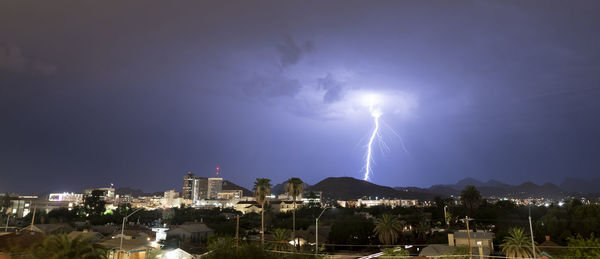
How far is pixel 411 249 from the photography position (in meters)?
55.9

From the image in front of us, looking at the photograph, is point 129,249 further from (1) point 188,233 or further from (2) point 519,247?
(2) point 519,247

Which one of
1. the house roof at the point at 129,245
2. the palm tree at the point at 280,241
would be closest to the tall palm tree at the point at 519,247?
the palm tree at the point at 280,241

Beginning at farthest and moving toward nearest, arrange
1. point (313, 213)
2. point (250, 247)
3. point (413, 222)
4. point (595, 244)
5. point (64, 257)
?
point (313, 213), point (413, 222), point (595, 244), point (250, 247), point (64, 257)

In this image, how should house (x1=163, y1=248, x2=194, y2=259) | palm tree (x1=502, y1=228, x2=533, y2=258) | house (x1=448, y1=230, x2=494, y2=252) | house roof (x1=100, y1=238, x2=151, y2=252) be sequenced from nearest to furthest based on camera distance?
house roof (x1=100, y1=238, x2=151, y2=252) < house (x1=163, y1=248, x2=194, y2=259) < palm tree (x1=502, y1=228, x2=533, y2=258) < house (x1=448, y1=230, x2=494, y2=252)

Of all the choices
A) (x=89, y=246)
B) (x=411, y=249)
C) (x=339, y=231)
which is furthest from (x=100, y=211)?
(x=89, y=246)

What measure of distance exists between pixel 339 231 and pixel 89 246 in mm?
48097

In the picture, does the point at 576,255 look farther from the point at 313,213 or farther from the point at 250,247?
the point at 313,213

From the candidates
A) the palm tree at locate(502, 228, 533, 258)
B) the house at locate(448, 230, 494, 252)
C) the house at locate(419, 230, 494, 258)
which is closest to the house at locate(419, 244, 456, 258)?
the house at locate(419, 230, 494, 258)

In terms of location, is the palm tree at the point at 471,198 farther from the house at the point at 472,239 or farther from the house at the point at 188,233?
the house at the point at 188,233

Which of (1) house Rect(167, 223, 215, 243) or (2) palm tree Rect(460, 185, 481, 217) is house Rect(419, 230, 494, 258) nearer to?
(1) house Rect(167, 223, 215, 243)

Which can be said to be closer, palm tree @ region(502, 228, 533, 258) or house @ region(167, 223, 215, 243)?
palm tree @ region(502, 228, 533, 258)

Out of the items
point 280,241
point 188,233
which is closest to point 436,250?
point 280,241

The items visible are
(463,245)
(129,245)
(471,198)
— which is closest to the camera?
(129,245)

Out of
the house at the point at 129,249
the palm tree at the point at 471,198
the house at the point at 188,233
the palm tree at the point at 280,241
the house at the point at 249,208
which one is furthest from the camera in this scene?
the house at the point at 249,208
